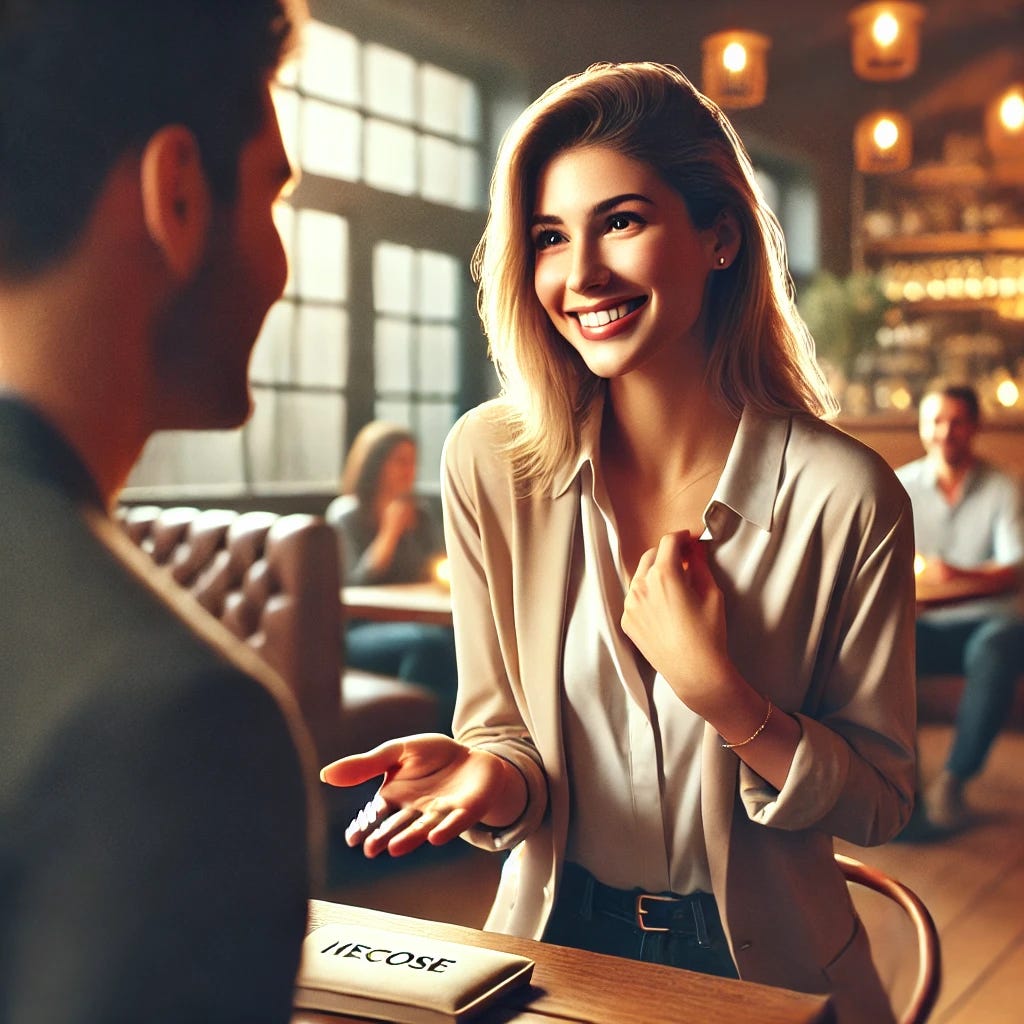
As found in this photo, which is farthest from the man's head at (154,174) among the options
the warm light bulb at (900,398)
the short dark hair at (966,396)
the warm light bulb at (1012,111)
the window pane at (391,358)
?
the warm light bulb at (1012,111)

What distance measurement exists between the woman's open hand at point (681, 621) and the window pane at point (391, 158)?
338cm

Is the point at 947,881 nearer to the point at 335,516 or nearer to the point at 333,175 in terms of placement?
the point at 335,516

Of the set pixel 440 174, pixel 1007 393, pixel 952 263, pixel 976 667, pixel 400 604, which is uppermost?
pixel 440 174

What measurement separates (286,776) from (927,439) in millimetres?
2647

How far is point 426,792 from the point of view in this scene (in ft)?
2.62

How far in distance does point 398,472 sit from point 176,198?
2764 mm

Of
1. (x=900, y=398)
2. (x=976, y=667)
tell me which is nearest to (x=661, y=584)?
(x=976, y=667)

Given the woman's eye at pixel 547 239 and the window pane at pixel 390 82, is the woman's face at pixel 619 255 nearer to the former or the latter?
the woman's eye at pixel 547 239

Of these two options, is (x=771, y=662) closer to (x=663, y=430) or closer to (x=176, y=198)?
(x=663, y=430)

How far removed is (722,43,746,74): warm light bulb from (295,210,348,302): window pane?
98.2 inches

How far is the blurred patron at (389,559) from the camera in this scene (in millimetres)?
2902

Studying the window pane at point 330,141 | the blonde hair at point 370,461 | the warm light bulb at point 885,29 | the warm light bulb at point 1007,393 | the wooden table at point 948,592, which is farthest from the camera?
the warm light bulb at point 1007,393

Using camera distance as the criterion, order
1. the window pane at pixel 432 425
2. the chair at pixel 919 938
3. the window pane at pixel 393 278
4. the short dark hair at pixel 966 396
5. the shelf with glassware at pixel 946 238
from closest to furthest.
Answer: the chair at pixel 919 938
the short dark hair at pixel 966 396
the window pane at pixel 393 278
the window pane at pixel 432 425
the shelf with glassware at pixel 946 238

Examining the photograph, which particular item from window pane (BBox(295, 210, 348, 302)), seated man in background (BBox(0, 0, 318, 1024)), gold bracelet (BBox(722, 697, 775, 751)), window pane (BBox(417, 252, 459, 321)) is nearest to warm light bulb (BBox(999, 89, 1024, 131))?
window pane (BBox(417, 252, 459, 321))
